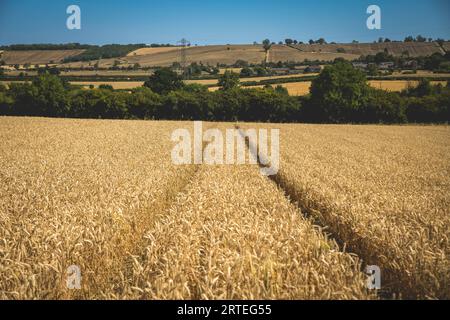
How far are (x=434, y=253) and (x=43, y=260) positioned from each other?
18.7 feet

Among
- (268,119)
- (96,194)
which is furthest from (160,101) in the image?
(96,194)

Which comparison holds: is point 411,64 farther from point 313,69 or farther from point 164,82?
point 164,82

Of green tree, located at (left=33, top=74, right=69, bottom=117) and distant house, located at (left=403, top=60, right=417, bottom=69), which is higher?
distant house, located at (left=403, top=60, right=417, bottom=69)

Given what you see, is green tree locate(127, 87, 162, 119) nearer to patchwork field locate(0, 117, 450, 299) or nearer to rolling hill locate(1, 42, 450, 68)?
patchwork field locate(0, 117, 450, 299)

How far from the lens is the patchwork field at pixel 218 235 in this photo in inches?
169

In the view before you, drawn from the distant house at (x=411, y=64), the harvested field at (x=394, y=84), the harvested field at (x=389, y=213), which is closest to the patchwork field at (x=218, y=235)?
the harvested field at (x=389, y=213)

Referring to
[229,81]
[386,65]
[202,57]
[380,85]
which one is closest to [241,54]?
[202,57]

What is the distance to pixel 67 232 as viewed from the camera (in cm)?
573

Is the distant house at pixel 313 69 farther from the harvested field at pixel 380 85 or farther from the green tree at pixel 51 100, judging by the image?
the green tree at pixel 51 100

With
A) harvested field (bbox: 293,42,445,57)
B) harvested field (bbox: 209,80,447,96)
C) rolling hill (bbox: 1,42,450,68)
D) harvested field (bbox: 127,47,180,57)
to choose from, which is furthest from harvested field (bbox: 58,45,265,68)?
harvested field (bbox: 209,80,447,96)

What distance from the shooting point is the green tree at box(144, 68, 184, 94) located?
79.9 meters

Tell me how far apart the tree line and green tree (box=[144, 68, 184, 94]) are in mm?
17723

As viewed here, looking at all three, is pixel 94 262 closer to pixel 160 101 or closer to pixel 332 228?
pixel 332 228

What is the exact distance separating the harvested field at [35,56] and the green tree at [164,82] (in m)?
63.0
